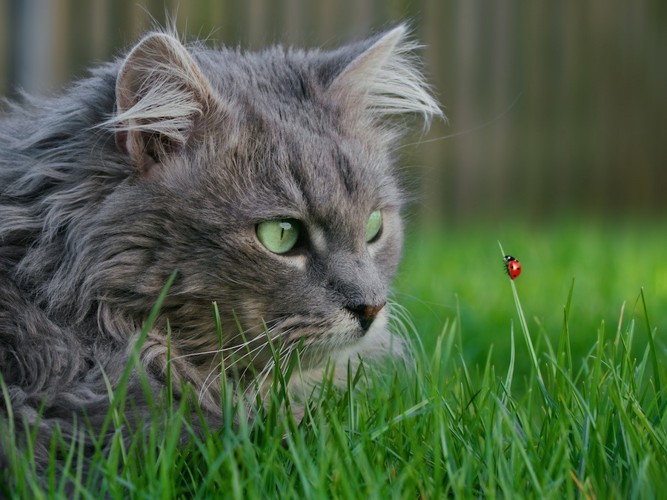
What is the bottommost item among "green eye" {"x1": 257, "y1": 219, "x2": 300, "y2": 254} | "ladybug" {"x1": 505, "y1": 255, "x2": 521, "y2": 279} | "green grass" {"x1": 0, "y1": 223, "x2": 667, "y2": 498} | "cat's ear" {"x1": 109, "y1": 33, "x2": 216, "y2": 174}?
"green grass" {"x1": 0, "y1": 223, "x2": 667, "y2": 498}

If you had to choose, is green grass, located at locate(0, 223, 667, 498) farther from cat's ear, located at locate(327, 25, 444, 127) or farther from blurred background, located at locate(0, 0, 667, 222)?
blurred background, located at locate(0, 0, 667, 222)

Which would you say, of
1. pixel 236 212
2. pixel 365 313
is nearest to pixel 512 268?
pixel 365 313

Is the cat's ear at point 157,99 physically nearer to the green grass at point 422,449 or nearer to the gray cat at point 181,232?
the gray cat at point 181,232

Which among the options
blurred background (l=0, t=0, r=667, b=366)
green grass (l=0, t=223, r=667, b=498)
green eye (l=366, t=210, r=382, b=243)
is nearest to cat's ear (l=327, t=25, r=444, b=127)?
green eye (l=366, t=210, r=382, b=243)

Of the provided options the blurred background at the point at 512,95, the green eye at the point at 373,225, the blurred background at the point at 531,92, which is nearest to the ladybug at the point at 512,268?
the green eye at the point at 373,225

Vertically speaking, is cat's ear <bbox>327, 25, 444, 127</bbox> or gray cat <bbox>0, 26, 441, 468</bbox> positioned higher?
cat's ear <bbox>327, 25, 444, 127</bbox>

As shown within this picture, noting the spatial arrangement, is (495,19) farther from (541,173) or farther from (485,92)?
(541,173)

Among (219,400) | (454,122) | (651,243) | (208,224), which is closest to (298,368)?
(219,400)
